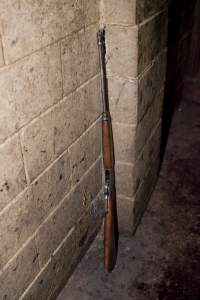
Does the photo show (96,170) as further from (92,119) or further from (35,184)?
(35,184)

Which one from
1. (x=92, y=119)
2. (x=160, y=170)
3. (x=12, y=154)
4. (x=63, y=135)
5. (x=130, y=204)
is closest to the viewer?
(x=12, y=154)

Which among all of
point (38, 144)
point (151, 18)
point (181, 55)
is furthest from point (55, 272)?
point (181, 55)

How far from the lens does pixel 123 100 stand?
2332mm

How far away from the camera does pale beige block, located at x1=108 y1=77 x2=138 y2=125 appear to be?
228 cm

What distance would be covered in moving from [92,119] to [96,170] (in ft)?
1.39

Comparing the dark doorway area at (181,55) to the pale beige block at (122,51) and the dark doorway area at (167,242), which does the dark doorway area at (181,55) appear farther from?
the pale beige block at (122,51)

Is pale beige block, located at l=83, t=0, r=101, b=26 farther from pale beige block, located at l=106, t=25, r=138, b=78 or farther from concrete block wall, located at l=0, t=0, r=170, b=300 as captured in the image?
pale beige block, located at l=106, t=25, r=138, b=78

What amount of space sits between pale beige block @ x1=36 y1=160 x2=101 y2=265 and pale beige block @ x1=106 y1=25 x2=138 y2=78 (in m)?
0.70

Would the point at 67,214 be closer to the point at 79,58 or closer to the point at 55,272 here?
the point at 55,272

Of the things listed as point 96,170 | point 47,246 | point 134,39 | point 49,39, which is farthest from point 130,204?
point 49,39

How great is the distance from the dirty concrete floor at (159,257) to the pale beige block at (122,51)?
134cm

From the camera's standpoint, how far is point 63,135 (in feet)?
6.61

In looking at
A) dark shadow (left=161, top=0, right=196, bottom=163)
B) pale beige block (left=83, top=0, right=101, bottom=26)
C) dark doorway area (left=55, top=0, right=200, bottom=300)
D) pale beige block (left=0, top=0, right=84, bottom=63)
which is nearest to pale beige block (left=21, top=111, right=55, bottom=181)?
pale beige block (left=0, top=0, right=84, bottom=63)

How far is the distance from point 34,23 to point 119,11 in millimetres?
693
